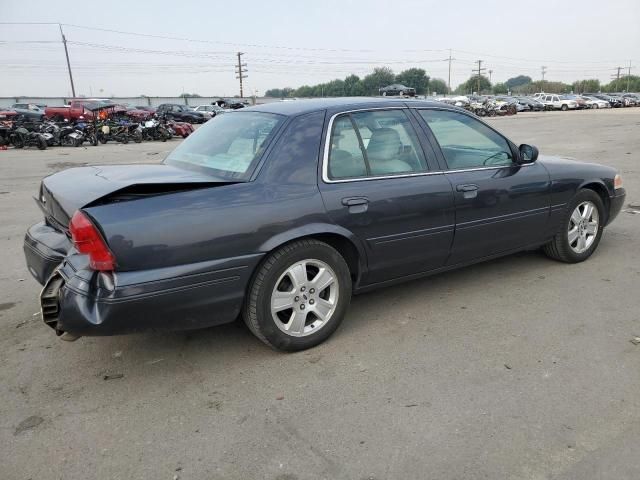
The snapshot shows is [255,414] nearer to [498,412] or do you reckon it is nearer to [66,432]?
[66,432]

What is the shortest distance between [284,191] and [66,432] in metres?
1.74

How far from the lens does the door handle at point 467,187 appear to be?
3920mm

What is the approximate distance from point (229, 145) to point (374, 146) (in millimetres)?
1023

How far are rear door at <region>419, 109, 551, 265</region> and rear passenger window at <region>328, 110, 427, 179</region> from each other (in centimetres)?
24

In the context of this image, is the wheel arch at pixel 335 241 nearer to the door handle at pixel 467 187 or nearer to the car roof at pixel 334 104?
the car roof at pixel 334 104

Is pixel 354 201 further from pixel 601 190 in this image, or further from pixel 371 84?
pixel 371 84

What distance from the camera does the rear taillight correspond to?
108 inches

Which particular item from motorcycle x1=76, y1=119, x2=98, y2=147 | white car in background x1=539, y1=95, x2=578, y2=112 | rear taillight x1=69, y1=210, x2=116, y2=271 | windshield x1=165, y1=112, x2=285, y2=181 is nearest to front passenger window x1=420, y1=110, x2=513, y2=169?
windshield x1=165, y1=112, x2=285, y2=181

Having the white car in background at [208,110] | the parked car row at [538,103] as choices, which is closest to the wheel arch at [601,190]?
the white car in background at [208,110]

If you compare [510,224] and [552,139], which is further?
[552,139]

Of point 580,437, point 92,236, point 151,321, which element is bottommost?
point 580,437

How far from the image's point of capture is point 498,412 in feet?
8.92

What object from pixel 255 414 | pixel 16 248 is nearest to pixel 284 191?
pixel 255 414

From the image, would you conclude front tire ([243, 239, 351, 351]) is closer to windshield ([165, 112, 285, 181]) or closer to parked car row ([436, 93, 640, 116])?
windshield ([165, 112, 285, 181])
